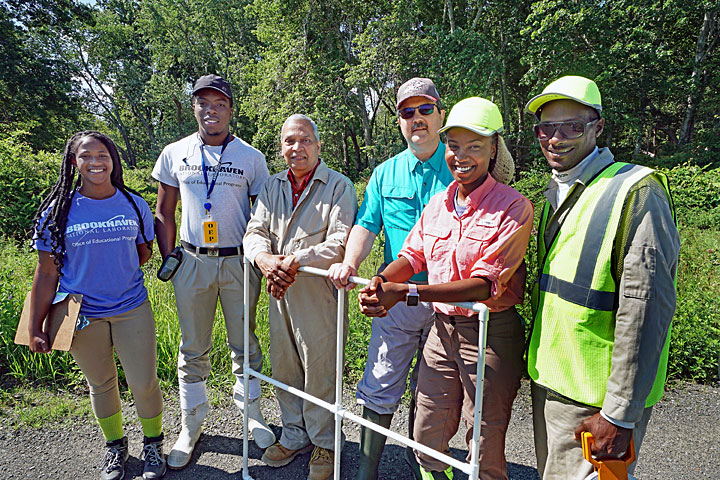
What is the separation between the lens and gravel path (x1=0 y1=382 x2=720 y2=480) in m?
3.05

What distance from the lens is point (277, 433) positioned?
348 centimetres

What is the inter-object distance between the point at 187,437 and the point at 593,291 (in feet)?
9.66

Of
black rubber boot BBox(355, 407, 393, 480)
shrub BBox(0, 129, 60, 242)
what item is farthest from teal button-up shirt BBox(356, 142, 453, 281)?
shrub BBox(0, 129, 60, 242)

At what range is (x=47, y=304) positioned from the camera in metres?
2.77

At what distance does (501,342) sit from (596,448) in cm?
61

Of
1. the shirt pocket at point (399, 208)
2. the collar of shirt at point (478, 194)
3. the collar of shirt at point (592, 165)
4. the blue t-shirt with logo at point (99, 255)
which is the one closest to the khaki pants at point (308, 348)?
the shirt pocket at point (399, 208)

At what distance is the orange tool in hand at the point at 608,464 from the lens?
168 cm

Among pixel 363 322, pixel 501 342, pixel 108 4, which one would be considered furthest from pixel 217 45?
pixel 501 342

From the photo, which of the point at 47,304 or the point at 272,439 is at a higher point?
the point at 47,304

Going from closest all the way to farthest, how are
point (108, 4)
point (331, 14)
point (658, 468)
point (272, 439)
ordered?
point (658, 468)
point (272, 439)
point (331, 14)
point (108, 4)

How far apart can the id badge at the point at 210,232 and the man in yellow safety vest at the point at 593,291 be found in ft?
7.08

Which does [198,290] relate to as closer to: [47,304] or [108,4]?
[47,304]

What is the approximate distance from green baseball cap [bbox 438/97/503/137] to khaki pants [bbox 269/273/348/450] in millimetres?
1336

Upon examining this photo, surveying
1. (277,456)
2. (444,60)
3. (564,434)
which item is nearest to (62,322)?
(277,456)
